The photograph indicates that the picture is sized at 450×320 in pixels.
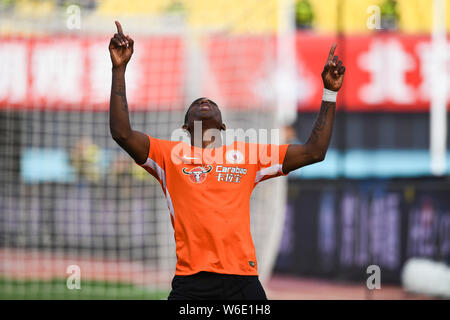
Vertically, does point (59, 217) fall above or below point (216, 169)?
below

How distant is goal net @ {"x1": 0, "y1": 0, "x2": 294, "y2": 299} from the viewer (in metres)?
8.20

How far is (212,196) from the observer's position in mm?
3873

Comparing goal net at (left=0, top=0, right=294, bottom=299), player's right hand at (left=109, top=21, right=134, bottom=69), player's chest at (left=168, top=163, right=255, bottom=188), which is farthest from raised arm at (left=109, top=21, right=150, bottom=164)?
goal net at (left=0, top=0, right=294, bottom=299)

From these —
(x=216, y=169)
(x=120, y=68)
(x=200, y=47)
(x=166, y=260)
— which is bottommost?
(x=166, y=260)

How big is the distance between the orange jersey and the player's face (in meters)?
0.15

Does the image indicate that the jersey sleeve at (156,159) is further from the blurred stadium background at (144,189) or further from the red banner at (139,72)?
the red banner at (139,72)

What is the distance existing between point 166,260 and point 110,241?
83cm

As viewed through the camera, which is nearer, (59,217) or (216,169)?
(216,169)

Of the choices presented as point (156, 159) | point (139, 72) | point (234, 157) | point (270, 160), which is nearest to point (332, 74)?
point (270, 160)

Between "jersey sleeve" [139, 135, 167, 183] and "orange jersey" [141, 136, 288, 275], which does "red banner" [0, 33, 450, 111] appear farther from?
"jersey sleeve" [139, 135, 167, 183]

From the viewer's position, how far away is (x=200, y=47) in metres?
8.62

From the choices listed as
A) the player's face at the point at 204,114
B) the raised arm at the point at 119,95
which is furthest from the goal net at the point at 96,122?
the raised arm at the point at 119,95
